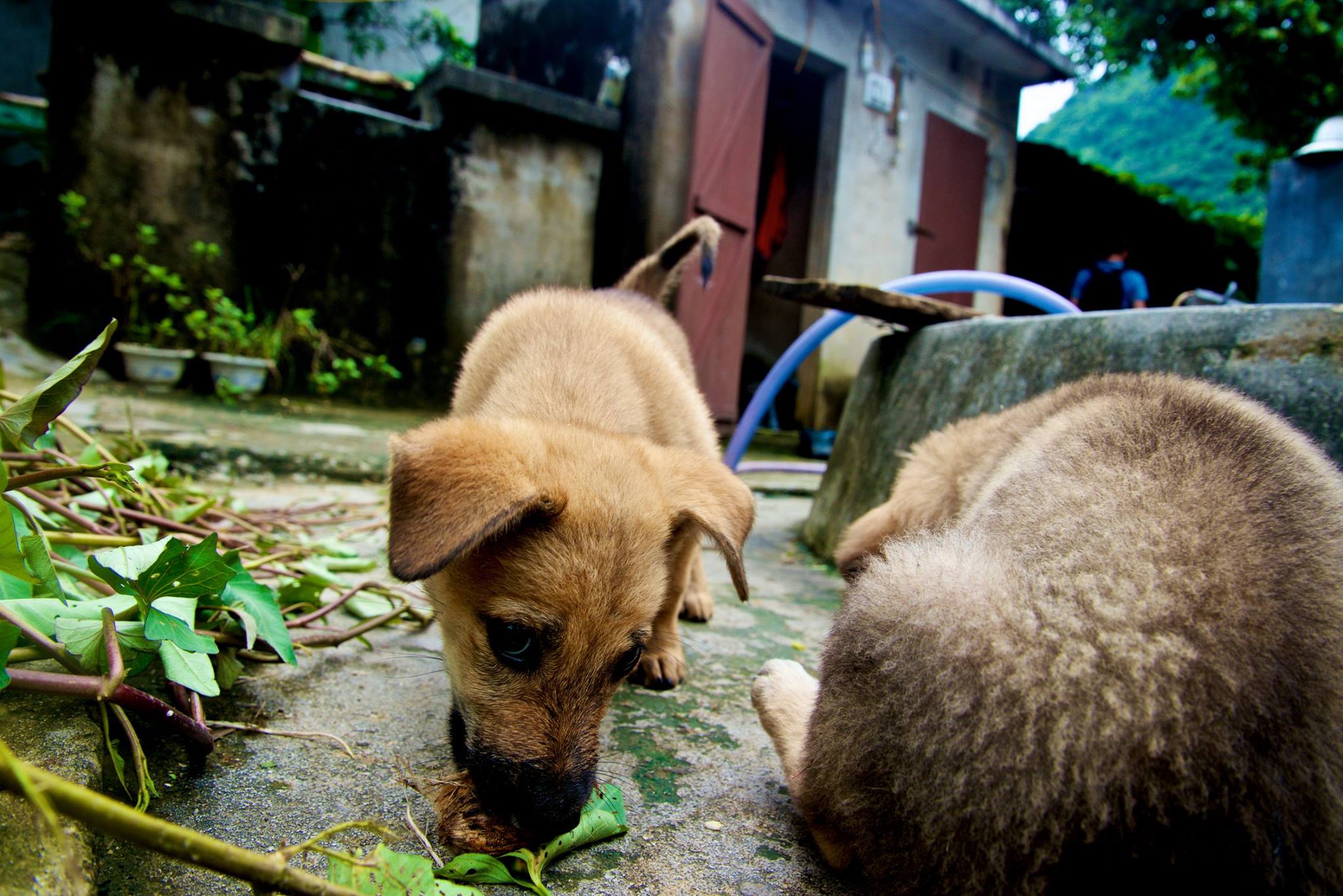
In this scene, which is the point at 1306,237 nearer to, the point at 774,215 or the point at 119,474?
the point at 774,215

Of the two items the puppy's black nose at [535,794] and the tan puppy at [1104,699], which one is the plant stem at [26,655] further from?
the tan puppy at [1104,699]

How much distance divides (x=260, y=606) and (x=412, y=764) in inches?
19.4

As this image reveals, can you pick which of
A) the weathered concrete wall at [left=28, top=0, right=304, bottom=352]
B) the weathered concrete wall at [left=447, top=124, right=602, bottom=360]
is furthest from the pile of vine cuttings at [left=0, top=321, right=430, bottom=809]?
the weathered concrete wall at [left=447, top=124, right=602, bottom=360]

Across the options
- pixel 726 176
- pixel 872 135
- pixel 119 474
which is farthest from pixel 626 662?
pixel 872 135

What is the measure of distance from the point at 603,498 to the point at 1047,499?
0.98m

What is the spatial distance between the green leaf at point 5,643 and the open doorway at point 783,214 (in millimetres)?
10257

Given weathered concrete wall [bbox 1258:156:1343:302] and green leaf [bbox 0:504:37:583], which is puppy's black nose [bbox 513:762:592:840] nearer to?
green leaf [bbox 0:504:37:583]

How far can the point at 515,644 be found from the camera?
185 centimetres

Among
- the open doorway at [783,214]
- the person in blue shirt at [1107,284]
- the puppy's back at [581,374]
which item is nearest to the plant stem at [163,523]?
the puppy's back at [581,374]

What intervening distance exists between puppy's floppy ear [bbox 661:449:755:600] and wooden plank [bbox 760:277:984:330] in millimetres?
1820

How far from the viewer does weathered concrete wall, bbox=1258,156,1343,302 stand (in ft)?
20.0

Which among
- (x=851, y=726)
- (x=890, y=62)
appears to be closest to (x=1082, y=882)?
A: (x=851, y=726)

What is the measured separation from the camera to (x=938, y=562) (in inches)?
61.9

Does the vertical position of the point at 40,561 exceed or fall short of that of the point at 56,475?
it falls short
